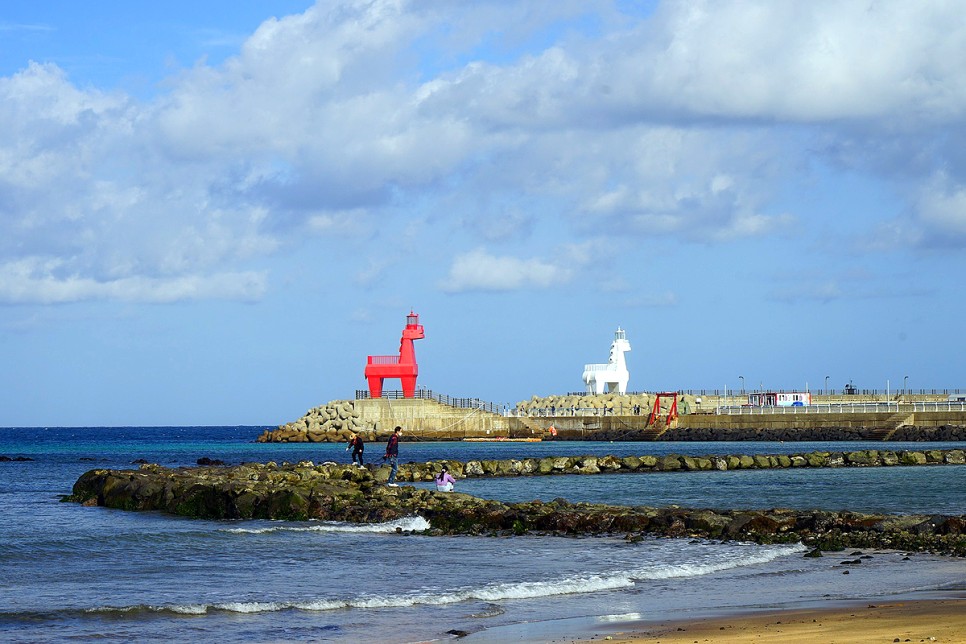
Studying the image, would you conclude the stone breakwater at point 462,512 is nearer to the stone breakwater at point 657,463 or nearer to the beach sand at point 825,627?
the stone breakwater at point 657,463

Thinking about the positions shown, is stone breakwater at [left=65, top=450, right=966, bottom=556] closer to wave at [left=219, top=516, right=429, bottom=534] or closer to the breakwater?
wave at [left=219, top=516, right=429, bottom=534]

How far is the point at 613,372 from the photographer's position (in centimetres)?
8969

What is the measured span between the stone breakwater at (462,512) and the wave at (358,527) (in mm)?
223

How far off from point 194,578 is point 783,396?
234 ft

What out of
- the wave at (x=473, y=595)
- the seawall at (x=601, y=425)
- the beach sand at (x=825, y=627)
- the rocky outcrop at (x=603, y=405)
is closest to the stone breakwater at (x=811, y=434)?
the seawall at (x=601, y=425)

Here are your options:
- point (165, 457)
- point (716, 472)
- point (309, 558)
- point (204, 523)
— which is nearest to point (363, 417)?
point (165, 457)

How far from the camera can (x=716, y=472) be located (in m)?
39.4

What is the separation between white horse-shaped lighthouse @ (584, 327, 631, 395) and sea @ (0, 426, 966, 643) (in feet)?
210

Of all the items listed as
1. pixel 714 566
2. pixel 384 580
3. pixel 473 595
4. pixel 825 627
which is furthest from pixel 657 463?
pixel 825 627

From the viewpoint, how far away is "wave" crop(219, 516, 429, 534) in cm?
2109

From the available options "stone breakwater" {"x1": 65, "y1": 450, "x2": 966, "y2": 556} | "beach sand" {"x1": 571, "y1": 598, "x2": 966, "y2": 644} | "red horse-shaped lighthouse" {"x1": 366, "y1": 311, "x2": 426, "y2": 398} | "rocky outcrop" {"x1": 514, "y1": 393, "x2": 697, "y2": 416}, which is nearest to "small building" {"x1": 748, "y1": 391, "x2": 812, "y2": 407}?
"rocky outcrop" {"x1": 514, "y1": 393, "x2": 697, "y2": 416}

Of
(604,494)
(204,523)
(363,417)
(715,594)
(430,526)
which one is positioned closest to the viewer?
(715,594)

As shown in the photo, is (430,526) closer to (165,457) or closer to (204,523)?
(204,523)

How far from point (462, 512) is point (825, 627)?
11.1m
